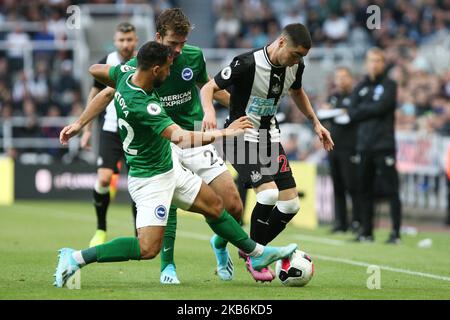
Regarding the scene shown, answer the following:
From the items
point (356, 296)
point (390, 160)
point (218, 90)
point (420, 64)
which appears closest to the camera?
Answer: point (356, 296)

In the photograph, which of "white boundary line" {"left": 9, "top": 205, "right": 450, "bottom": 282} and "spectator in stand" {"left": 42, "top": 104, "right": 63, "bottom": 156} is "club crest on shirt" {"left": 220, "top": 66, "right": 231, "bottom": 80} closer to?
"white boundary line" {"left": 9, "top": 205, "right": 450, "bottom": 282}

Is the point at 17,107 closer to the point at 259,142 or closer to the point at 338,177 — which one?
the point at 338,177

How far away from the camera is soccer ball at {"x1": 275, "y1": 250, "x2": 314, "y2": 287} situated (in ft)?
29.1

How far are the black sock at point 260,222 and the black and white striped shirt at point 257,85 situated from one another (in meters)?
0.66

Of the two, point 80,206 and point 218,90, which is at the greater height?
point 218,90

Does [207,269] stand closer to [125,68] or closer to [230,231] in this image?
[230,231]

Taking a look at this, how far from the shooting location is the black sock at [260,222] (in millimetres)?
9781

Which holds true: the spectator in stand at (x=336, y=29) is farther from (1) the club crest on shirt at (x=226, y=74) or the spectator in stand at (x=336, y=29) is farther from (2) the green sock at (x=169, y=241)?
(2) the green sock at (x=169, y=241)

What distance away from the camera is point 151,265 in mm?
10688

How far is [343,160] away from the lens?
16031mm

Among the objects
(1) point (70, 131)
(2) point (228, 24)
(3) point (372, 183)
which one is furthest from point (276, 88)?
(2) point (228, 24)

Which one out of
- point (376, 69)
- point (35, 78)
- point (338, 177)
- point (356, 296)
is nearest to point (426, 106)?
point (338, 177)

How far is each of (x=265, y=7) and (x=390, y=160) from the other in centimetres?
1505

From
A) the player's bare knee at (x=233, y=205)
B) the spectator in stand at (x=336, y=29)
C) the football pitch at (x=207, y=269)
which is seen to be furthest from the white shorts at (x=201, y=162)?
the spectator in stand at (x=336, y=29)
